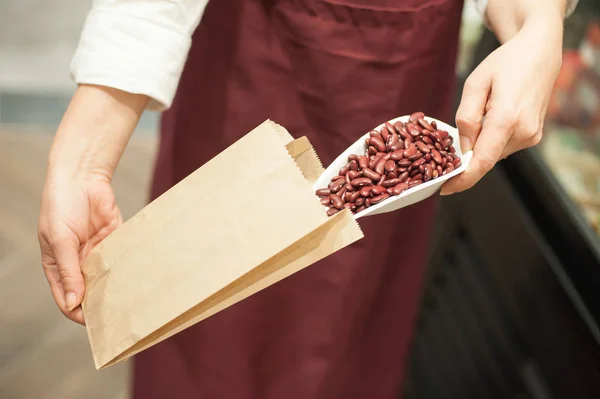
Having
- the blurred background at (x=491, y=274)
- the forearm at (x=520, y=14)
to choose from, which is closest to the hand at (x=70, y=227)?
the forearm at (x=520, y=14)

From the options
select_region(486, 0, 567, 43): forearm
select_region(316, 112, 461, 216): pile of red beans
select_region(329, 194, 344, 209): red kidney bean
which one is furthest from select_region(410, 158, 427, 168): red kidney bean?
select_region(486, 0, 567, 43): forearm

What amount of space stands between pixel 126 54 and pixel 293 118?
0.28 meters

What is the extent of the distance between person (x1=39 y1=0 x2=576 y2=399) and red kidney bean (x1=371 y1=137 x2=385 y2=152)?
90 millimetres

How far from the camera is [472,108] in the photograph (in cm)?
66

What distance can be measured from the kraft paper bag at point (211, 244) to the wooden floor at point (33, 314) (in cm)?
88

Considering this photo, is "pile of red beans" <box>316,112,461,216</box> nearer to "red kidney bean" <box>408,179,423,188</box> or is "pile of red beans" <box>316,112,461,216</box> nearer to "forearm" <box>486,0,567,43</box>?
"red kidney bean" <box>408,179,423,188</box>

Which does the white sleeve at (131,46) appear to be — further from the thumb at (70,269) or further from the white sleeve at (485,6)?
the white sleeve at (485,6)

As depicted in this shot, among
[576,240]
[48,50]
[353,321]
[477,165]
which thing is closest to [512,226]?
[576,240]

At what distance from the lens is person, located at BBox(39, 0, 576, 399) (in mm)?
672

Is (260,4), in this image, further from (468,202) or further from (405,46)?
(468,202)

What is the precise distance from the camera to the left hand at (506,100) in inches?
25.4

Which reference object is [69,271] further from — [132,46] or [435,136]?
[435,136]

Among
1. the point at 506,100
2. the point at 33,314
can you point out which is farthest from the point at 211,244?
the point at 33,314

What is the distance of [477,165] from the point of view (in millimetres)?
645
